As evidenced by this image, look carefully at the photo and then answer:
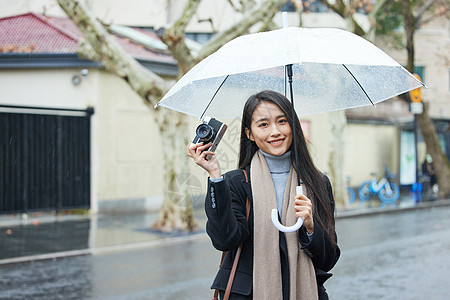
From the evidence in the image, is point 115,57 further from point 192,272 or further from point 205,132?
point 205,132

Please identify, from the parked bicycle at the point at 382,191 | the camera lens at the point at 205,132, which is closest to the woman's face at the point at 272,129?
the camera lens at the point at 205,132

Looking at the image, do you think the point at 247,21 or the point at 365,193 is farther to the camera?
the point at 365,193

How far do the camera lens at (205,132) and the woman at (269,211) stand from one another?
39mm

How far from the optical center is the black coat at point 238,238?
268 cm

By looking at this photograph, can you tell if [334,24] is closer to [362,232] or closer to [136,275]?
[362,232]

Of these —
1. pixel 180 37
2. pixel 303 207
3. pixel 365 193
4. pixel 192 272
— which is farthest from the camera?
pixel 365 193

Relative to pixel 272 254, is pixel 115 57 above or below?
above

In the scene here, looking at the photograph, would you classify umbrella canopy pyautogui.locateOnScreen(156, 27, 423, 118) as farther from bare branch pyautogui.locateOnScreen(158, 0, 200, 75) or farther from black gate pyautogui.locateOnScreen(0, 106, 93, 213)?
black gate pyautogui.locateOnScreen(0, 106, 93, 213)

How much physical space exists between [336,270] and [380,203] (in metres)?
11.9

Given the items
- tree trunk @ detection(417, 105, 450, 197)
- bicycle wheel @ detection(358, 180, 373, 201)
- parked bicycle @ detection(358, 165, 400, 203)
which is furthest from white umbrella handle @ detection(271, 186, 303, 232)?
tree trunk @ detection(417, 105, 450, 197)

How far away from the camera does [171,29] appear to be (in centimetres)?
1130

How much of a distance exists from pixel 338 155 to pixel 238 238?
1462 cm

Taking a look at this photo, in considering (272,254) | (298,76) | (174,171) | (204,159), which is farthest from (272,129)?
(174,171)

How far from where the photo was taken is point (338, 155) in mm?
16969
